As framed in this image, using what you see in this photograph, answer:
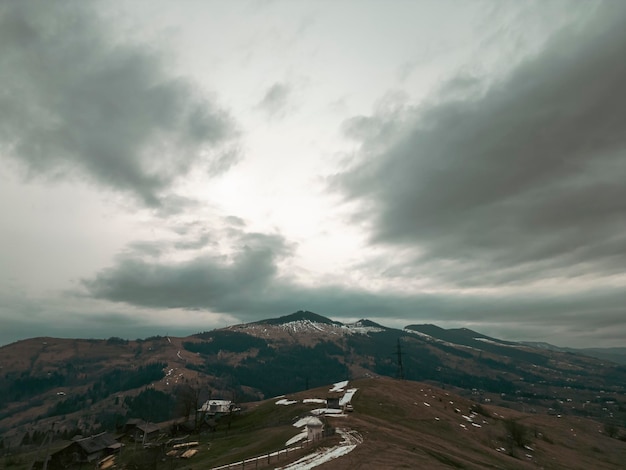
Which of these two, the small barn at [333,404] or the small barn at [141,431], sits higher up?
the small barn at [333,404]

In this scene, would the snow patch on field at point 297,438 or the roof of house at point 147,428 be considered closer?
the snow patch on field at point 297,438

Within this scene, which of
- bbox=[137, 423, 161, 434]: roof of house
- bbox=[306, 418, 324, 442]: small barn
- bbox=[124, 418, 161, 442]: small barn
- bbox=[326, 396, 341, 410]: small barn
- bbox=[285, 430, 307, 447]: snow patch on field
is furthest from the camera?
bbox=[137, 423, 161, 434]: roof of house

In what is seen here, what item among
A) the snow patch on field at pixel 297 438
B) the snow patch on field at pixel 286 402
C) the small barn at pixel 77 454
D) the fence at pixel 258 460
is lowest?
the small barn at pixel 77 454

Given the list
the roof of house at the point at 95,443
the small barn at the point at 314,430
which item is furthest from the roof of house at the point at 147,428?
the small barn at the point at 314,430

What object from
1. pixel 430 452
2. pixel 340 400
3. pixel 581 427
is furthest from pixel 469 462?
pixel 581 427

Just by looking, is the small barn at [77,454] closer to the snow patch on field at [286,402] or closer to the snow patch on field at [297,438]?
the snow patch on field at [286,402]

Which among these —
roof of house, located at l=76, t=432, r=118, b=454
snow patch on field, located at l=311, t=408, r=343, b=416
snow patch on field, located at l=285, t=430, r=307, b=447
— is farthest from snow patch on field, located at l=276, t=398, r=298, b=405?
roof of house, located at l=76, t=432, r=118, b=454

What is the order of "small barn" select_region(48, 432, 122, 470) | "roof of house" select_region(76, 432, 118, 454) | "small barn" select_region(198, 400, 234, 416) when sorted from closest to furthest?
"small barn" select_region(48, 432, 122, 470) → "roof of house" select_region(76, 432, 118, 454) → "small barn" select_region(198, 400, 234, 416)

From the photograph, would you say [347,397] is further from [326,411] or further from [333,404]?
[326,411]

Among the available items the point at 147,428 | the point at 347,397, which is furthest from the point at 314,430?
the point at 147,428

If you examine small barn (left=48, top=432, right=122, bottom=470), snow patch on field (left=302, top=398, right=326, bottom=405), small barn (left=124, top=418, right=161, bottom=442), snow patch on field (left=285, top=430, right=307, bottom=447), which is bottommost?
small barn (left=48, top=432, right=122, bottom=470)

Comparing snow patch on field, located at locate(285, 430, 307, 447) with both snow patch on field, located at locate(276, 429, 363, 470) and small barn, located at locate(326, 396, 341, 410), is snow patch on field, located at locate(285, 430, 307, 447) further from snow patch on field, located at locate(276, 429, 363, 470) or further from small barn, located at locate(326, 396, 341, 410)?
small barn, located at locate(326, 396, 341, 410)

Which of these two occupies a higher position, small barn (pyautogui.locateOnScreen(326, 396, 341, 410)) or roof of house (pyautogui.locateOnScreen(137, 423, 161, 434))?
small barn (pyautogui.locateOnScreen(326, 396, 341, 410))
